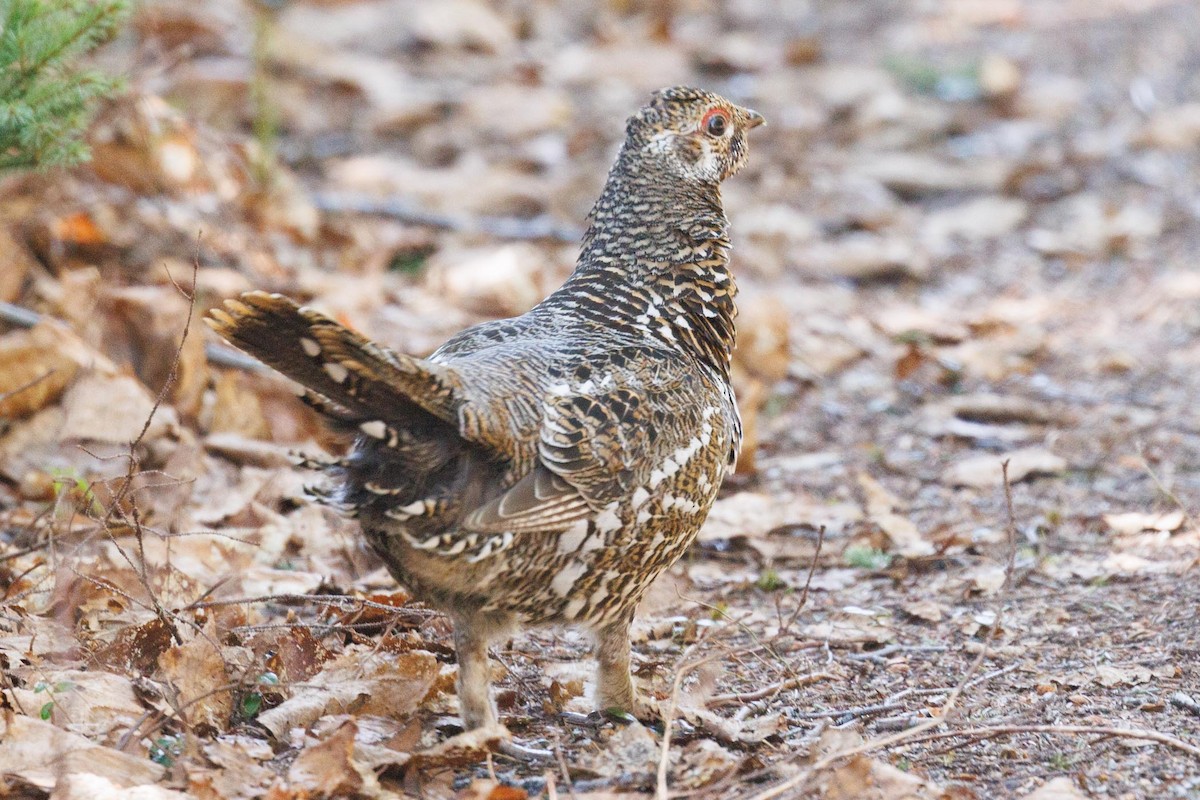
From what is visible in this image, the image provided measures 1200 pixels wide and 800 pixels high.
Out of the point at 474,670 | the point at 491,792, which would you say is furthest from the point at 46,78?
the point at 491,792

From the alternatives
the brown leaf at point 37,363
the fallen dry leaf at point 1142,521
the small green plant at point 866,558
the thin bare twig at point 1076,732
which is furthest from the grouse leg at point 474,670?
the fallen dry leaf at point 1142,521

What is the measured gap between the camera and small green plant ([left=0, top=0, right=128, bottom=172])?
4250 mm

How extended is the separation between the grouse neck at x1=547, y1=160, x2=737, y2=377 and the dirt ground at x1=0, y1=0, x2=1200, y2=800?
848mm

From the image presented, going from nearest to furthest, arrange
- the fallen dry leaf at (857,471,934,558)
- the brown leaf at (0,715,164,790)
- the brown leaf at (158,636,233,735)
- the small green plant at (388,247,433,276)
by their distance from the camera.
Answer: the brown leaf at (0,715,164,790) → the brown leaf at (158,636,233,735) → the fallen dry leaf at (857,471,934,558) → the small green plant at (388,247,433,276)

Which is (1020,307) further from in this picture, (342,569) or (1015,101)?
(342,569)

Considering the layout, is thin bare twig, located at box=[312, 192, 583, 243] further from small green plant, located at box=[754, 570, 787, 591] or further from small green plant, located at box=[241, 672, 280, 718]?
small green plant, located at box=[241, 672, 280, 718]

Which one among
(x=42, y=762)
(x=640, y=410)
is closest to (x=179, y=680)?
(x=42, y=762)

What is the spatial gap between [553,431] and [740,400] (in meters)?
3.25

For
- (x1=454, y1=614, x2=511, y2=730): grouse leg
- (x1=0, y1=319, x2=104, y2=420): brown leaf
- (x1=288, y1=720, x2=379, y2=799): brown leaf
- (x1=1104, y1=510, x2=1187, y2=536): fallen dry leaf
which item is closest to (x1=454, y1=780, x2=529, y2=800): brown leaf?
(x1=288, y1=720, x2=379, y2=799): brown leaf

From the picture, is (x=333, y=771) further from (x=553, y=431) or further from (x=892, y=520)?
(x=892, y=520)

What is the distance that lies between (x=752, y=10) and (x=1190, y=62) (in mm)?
4673

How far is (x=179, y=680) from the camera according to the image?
3.80m

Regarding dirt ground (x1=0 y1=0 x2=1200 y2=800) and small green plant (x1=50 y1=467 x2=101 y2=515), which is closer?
dirt ground (x1=0 y1=0 x2=1200 y2=800)

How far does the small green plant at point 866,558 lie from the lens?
5.67m
